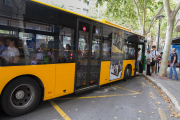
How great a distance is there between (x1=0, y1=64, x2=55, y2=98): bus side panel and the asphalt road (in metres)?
0.56

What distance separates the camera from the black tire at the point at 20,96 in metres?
3.05

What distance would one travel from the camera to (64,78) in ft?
13.8

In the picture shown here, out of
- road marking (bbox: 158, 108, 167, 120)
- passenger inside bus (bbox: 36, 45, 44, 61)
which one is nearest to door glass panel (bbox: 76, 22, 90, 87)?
passenger inside bus (bbox: 36, 45, 44, 61)

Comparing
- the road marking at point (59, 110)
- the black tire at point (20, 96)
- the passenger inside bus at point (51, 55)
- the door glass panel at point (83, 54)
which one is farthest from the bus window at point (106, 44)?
the black tire at point (20, 96)

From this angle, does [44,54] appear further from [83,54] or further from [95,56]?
[95,56]

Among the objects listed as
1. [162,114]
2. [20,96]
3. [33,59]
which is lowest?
[162,114]

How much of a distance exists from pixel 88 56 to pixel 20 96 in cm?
266

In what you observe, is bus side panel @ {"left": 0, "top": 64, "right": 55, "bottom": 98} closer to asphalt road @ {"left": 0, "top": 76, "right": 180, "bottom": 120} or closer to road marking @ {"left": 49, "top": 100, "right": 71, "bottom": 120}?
road marking @ {"left": 49, "top": 100, "right": 71, "bottom": 120}

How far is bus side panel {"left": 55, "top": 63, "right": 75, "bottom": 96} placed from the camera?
4027mm

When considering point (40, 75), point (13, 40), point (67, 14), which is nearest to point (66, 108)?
point (40, 75)

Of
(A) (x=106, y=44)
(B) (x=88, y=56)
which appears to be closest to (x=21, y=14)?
(B) (x=88, y=56)

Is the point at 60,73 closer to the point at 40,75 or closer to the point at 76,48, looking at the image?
the point at 40,75

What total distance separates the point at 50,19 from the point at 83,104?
284cm

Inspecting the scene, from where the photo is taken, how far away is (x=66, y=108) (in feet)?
12.8
